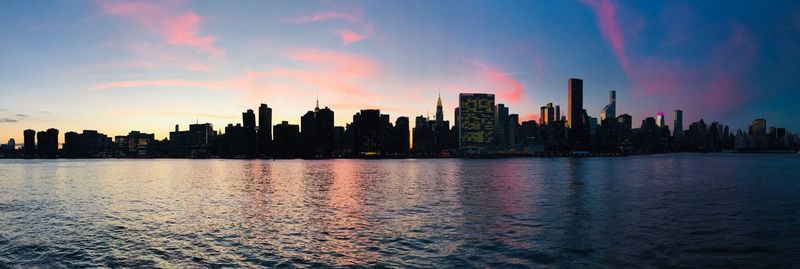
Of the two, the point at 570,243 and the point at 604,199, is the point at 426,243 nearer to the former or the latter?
the point at 570,243

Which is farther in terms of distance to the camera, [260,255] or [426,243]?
[426,243]

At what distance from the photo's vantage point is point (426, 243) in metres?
39.5

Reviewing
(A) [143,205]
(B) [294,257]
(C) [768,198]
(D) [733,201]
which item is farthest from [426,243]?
(C) [768,198]

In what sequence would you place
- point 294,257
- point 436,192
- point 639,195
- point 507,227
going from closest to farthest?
point 294,257 < point 507,227 < point 639,195 < point 436,192

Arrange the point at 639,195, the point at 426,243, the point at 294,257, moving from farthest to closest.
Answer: the point at 639,195, the point at 426,243, the point at 294,257

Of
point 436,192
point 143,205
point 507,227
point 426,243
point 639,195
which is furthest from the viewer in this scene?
point 436,192

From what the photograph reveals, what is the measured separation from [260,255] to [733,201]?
6852 cm

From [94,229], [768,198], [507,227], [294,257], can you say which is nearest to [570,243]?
[507,227]

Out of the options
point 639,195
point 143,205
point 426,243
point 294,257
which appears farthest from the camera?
point 639,195

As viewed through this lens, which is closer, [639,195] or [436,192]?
[639,195]

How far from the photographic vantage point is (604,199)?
2948 inches

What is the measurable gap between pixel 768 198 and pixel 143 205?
93.8m

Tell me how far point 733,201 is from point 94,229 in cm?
8187

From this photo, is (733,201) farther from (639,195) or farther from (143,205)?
(143,205)
